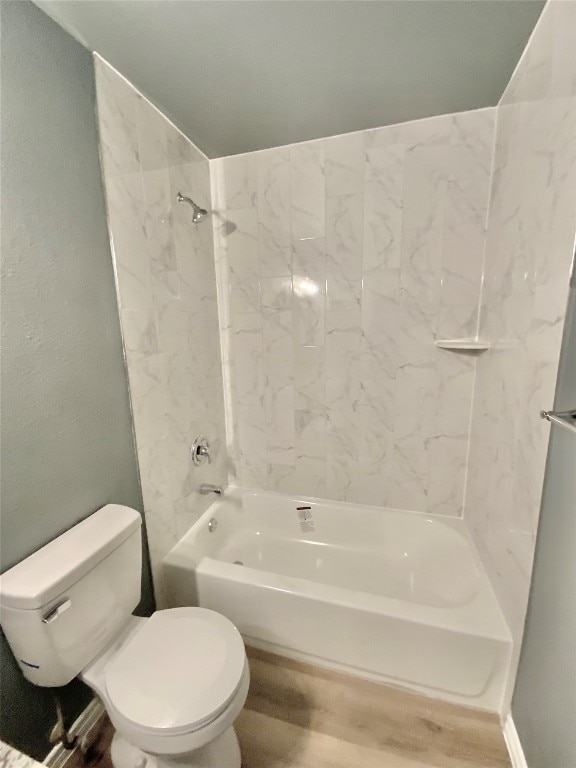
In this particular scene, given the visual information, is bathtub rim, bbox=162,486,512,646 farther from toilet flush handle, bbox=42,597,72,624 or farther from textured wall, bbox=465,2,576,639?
toilet flush handle, bbox=42,597,72,624

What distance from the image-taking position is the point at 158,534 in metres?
1.51

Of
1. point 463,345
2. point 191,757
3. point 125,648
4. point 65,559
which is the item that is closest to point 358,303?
point 463,345

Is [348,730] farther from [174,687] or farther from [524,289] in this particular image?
[524,289]

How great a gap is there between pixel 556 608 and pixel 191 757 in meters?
1.11

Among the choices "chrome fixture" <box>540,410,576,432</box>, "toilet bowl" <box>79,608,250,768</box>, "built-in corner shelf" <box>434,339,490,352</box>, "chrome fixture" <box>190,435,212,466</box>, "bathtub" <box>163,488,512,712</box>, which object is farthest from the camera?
"chrome fixture" <box>190,435,212,466</box>

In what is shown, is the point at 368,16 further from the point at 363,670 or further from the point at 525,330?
the point at 363,670

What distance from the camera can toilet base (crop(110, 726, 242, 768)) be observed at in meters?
0.98

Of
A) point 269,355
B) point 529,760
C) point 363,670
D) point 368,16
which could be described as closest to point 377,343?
point 269,355

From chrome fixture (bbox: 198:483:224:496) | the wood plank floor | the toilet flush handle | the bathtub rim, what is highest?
the toilet flush handle

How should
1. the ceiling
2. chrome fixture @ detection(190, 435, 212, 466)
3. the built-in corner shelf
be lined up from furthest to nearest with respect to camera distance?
chrome fixture @ detection(190, 435, 212, 466) < the built-in corner shelf < the ceiling

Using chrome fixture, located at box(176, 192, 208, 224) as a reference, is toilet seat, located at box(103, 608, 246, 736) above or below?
below

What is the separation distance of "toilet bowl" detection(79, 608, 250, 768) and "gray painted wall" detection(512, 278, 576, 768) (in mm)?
813

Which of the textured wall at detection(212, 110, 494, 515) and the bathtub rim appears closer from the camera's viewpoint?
the bathtub rim

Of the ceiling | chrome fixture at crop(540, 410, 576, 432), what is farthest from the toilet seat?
the ceiling
